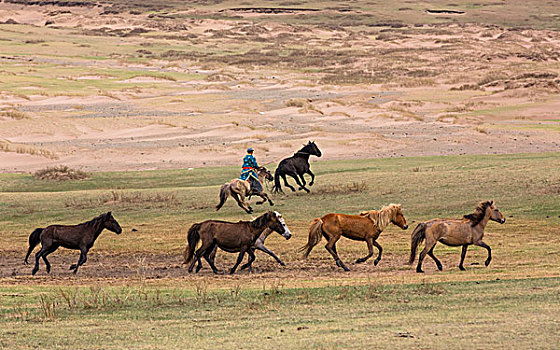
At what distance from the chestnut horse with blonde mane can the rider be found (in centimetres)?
800

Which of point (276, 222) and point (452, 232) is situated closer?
point (452, 232)

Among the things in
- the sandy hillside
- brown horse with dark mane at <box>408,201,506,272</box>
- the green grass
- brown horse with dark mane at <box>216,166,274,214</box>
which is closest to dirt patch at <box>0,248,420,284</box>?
brown horse with dark mane at <box>408,201,506,272</box>

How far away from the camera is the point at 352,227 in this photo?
1506cm

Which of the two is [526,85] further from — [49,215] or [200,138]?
[49,215]

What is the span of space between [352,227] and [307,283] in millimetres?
2009

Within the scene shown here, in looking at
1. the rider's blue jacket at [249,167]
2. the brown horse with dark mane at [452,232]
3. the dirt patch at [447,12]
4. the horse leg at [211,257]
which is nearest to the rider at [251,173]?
the rider's blue jacket at [249,167]

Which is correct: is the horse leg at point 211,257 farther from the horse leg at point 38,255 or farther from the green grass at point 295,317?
the horse leg at point 38,255

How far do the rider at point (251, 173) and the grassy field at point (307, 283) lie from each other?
0.75 m

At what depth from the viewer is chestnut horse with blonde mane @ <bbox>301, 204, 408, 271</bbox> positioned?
14930mm

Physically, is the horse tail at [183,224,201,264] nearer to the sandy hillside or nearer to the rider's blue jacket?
the rider's blue jacket

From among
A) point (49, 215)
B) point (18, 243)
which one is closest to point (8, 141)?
point (49, 215)

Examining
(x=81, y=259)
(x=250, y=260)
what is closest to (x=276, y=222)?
(x=250, y=260)

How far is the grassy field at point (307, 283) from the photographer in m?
8.96

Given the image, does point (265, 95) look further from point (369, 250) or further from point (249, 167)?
point (369, 250)
